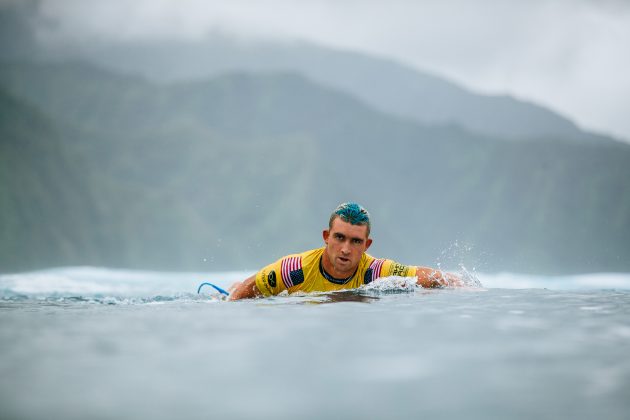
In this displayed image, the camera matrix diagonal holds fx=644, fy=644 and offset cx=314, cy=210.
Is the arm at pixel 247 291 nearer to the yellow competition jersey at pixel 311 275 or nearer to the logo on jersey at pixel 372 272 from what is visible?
the yellow competition jersey at pixel 311 275

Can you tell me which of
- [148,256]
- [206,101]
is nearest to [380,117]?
[206,101]

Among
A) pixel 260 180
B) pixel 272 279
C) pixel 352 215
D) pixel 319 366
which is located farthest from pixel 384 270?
pixel 260 180

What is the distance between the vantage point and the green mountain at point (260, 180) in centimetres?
6531

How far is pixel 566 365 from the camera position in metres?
2.20

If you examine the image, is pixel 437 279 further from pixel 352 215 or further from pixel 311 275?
pixel 311 275

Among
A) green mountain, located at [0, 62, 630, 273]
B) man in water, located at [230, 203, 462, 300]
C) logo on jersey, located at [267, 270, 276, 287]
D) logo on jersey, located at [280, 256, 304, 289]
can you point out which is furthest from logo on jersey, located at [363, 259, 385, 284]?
green mountain, located at [0, 62, 630, 273]

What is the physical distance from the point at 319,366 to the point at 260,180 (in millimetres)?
72825

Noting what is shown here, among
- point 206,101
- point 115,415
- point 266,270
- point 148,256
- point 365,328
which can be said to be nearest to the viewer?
point 115,415

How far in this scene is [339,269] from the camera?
6.82m

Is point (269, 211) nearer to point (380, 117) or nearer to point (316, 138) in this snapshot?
point (316, 138)

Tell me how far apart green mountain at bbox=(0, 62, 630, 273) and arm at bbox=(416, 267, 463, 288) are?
56.2m

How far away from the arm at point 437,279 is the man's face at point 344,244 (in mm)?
718

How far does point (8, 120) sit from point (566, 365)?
7258cm

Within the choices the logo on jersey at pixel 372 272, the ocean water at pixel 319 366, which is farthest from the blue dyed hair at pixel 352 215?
the ocean water at pixel 319 366
